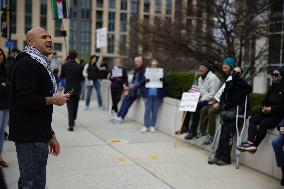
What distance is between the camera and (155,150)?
28.5 feet

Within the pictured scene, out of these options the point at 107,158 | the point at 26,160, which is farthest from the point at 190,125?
the point at 26,160

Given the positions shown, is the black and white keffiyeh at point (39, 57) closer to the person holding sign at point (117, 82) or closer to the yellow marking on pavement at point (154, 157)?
the yellow marking on pavement at point (154, 157)

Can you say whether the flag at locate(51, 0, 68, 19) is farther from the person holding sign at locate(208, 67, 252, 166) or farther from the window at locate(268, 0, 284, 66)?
the window at locate(268, 0, 284, 66)

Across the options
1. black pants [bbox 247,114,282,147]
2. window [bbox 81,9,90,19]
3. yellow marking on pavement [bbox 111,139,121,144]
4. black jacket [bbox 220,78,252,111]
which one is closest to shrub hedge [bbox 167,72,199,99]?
yellow marking on pavement [bbox 111,139,121,144]

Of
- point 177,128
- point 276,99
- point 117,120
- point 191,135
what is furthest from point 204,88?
point 117,120

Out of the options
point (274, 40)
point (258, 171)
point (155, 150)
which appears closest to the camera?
point (258, 171)

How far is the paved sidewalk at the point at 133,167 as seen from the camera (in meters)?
6.36

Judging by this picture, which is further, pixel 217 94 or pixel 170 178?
pixel 217 94

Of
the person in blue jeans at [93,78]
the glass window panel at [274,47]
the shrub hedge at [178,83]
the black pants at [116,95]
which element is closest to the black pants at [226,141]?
the shrub hedge at [178,83]

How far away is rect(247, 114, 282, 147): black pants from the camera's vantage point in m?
6.75

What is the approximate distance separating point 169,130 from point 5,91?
4697mm

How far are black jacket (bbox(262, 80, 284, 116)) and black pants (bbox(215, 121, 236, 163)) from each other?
818 millimetres

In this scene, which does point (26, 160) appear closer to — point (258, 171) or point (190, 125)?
point (258, 171)

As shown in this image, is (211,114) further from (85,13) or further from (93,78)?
(85,13)
